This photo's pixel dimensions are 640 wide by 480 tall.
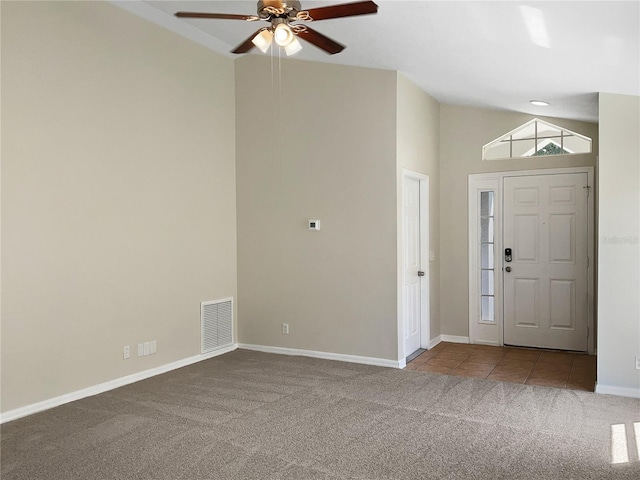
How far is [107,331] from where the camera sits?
450 centimetres

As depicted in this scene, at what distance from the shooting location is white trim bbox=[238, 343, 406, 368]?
16.8ft

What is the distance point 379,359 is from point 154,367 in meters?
2.23

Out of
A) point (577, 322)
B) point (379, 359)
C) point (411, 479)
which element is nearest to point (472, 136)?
point (577, 322)

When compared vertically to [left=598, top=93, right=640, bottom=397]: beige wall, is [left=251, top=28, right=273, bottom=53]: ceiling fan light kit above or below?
above

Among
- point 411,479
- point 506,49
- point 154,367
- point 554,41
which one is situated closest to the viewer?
point 411,479

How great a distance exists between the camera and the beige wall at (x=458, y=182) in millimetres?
6027

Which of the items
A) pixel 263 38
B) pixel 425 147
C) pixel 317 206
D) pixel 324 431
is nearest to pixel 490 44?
pixel 263 38

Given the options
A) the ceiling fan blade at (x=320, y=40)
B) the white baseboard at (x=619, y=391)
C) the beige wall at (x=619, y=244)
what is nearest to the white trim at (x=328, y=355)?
the white baseboard at (x=619, y=391)

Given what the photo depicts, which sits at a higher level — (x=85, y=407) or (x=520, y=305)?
(x=520, y=305)

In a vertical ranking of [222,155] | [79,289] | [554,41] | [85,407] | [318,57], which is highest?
[318,57]

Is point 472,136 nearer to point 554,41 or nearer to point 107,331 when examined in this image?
point 554,41

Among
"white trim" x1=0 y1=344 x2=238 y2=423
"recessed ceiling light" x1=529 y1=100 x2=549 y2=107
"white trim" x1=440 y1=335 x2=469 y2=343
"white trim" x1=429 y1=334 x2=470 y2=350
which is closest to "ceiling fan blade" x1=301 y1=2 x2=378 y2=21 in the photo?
Answer: "recessed ceiling light" x1=529 y1=100 x2=549 y2=107

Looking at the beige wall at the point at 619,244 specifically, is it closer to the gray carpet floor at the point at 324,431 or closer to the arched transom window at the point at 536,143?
the gray carpet floor at the point at 324,431

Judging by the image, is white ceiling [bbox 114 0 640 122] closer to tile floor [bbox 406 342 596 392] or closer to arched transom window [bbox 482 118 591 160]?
arched transom window [bbox 482 118 591 160]
